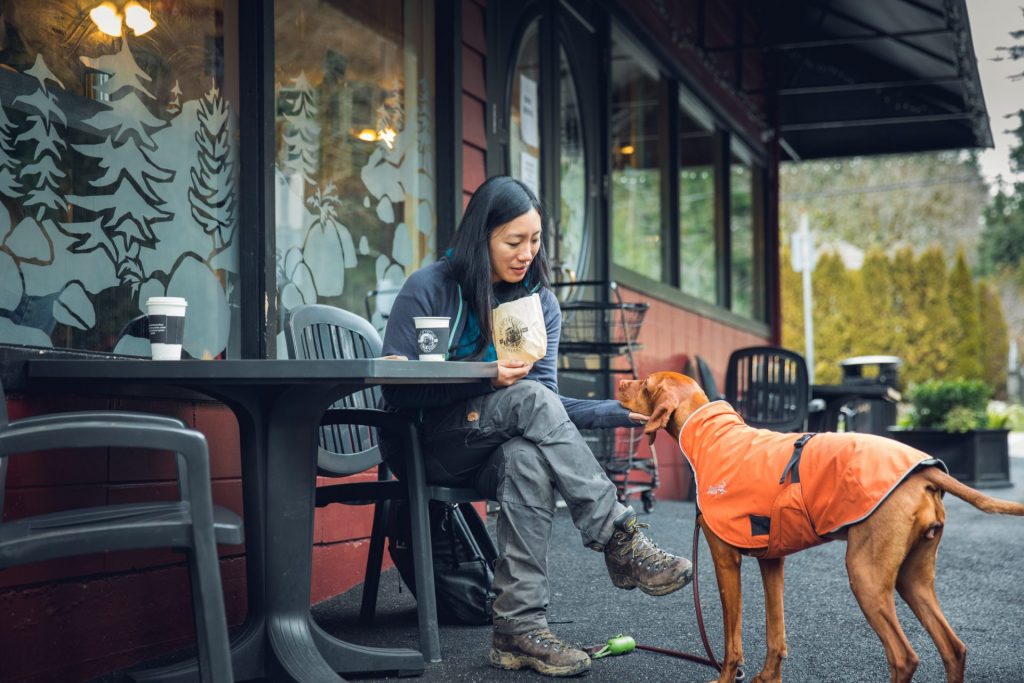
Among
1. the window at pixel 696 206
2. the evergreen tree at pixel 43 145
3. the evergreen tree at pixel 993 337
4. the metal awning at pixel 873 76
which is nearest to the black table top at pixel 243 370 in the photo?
the evergreen tree at pixel 43 145

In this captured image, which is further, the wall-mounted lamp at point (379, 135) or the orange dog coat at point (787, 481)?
the wall-mounted lamp at point (379, 135)

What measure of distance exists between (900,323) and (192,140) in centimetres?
2096

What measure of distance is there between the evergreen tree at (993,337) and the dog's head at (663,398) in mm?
26523

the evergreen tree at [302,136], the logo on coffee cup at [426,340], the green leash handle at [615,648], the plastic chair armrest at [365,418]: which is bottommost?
the green leash handle at [615,648]

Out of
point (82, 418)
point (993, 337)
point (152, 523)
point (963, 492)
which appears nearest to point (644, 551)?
point (963, 492)

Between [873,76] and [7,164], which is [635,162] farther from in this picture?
[7,164]

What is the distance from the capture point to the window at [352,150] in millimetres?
4000

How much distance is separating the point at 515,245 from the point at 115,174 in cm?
121

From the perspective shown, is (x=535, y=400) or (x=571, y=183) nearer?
(x=535, y=400)

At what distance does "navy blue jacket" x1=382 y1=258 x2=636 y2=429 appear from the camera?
3.01 metres

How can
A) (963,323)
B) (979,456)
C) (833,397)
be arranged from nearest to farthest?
(833,397), (979,456), (963,323)

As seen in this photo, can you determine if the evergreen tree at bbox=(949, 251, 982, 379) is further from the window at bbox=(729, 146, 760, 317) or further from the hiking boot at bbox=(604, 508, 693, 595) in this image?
the hiking boot at bbox=(604, 508, 693, 595)

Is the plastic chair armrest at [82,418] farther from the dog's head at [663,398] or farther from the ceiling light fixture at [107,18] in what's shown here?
the ceiling light fixture at [107,18]

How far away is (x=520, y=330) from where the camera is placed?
3041 mm
